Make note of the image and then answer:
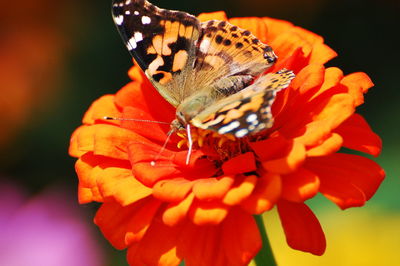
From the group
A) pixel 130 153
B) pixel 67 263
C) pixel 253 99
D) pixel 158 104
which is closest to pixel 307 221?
pixel 253 99

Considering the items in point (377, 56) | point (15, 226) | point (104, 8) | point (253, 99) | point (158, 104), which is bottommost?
point (377, 56)

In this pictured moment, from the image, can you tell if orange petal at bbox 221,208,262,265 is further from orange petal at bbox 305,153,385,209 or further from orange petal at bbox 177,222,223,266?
orange petal at bbox 305,153,385,209

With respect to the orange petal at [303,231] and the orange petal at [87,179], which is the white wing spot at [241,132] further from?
the orange petal at [87,179]

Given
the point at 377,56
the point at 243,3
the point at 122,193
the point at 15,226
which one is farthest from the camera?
the point at 243,3

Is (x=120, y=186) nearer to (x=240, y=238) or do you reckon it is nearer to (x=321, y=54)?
(x=240, y=238)

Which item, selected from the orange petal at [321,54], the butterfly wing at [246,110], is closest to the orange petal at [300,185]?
the butterfly wing at [246,110]

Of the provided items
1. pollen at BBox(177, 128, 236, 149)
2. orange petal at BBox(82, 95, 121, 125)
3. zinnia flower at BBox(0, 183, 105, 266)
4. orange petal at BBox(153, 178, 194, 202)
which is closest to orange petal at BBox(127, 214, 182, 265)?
orange petal at BBox(153, 178, 194, 202)

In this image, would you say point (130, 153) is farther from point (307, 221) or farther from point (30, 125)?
point (30, 125)

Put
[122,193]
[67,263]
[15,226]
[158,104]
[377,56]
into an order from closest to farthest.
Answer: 1. [122,193]
2. [158,104]
3. [67,263]
4. [15,226]
5. [377,56]
